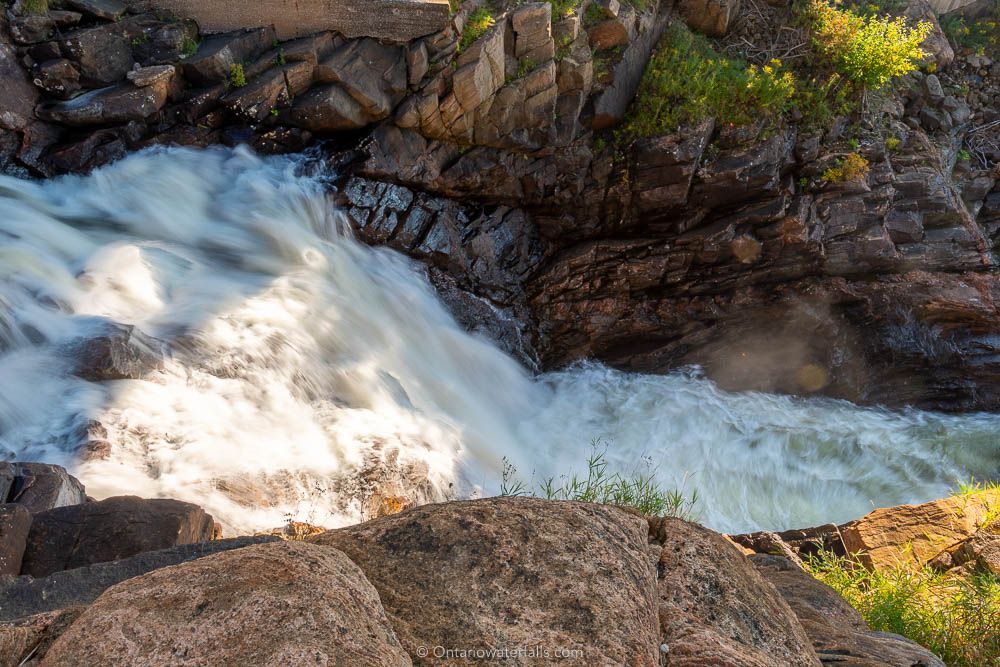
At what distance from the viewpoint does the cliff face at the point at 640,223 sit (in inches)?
306

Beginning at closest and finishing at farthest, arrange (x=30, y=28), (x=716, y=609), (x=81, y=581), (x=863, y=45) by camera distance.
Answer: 1. (x=716, y=609)
2. (x=81, y=581)
3. (x=30, y=28)
4. (x=863, y=45)

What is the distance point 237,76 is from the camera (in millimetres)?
7297

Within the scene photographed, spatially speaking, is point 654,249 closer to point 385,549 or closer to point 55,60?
point 55,60

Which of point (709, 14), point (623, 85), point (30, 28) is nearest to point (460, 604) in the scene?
point (30, 28)

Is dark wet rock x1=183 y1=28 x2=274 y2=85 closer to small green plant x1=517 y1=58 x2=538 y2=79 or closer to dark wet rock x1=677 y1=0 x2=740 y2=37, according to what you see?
small green plant x1=517 y1=58 x2=538 y2=79

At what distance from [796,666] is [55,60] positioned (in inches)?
315

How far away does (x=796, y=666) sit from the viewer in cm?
188

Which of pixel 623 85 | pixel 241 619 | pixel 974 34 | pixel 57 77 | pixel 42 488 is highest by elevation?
pixel 974 34

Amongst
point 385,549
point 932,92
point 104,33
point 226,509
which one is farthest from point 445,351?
point 932,92

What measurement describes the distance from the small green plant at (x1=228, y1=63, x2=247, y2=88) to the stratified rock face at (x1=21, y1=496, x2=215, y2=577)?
17.3 ft

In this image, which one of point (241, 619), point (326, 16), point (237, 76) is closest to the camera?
point (241, 619)

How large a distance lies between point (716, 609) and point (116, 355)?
4371 mm

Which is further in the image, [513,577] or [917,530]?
[917,530]

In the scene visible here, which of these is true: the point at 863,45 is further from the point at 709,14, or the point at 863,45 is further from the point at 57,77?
the point at 57,77
